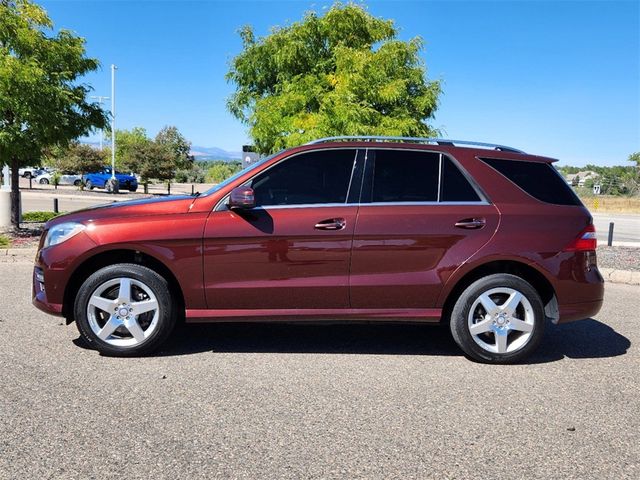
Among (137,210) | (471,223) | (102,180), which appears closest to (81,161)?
(102,180)

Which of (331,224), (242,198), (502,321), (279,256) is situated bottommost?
(502,321)

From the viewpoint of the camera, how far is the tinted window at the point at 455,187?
4.55 metres

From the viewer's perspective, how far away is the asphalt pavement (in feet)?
9.31

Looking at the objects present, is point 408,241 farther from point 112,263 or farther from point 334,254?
point 112,263

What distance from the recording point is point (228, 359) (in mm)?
4480

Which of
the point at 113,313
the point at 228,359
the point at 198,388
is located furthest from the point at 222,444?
the point at 113,313

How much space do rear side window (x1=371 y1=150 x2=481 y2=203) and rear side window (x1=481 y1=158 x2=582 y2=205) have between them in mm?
344

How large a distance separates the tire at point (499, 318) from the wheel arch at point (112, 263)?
7.63ft

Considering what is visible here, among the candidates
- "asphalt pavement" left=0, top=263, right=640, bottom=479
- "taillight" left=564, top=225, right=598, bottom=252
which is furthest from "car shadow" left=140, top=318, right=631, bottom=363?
"taillight" left=564, top=225, right=598, bottom=252

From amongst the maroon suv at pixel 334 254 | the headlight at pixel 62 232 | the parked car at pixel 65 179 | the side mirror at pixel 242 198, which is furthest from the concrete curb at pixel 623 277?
the parked car at pixel 65 179

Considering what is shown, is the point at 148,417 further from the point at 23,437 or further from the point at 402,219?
the point at 402,219

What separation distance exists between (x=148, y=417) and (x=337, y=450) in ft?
3.94

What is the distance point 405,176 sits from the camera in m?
4.58

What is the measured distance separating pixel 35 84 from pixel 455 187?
857cm
